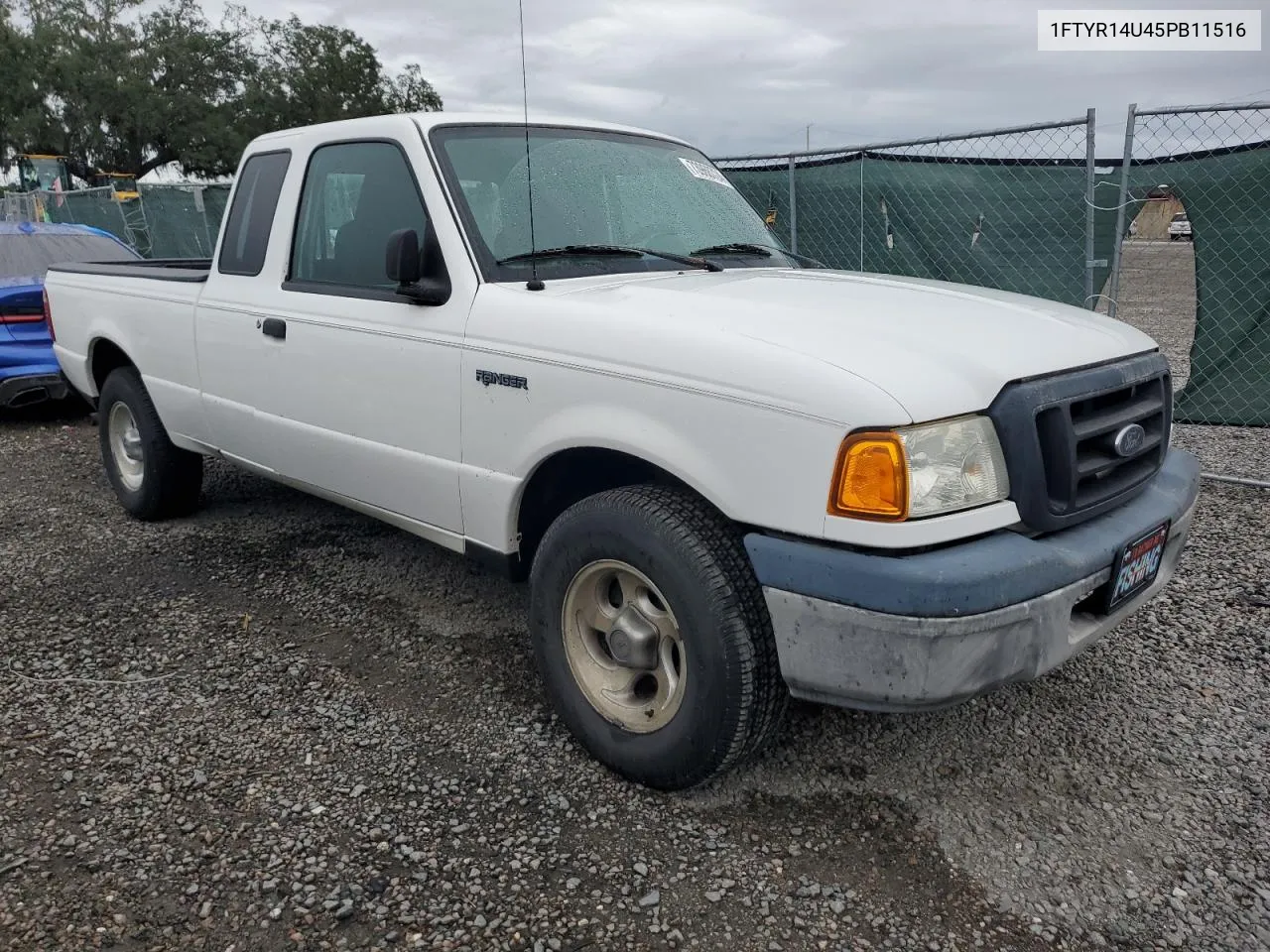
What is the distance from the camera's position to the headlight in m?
2.20

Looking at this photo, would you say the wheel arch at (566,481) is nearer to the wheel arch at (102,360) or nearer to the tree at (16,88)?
the wheel arch at (102,360)

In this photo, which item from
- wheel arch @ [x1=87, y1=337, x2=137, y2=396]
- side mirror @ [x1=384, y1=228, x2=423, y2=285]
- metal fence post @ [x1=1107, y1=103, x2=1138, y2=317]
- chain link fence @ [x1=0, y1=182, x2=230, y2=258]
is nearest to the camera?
side mirror @ [x1=384, y1=228, x2=423, y2=285]

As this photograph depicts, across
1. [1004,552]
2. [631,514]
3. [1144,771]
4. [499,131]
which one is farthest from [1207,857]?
[499,131]

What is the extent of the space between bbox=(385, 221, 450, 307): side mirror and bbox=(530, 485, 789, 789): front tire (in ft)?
2.89

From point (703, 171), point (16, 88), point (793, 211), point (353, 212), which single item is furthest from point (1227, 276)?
point (16, 88)

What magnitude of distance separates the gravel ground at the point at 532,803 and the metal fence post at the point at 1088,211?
2.68 metres

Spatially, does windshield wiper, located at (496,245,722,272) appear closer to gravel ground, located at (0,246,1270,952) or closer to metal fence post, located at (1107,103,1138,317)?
gravel ground, located at (0,246,1270,952)

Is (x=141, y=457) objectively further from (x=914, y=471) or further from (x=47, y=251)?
(x=914, y=471)

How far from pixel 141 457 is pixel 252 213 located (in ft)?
5.94

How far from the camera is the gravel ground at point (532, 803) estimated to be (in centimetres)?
231

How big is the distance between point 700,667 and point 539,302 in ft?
3.80

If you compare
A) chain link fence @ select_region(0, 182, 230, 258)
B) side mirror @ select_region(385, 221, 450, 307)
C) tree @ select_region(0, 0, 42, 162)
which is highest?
tree @ select_region(0, 0, 42, 162)

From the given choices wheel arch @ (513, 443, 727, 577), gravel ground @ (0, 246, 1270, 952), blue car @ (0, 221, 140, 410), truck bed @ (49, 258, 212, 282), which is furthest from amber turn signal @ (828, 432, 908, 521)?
blue car @ (0, 221, 140, 410)

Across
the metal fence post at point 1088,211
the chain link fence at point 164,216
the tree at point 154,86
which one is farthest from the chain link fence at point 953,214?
the tree at point 154,86
